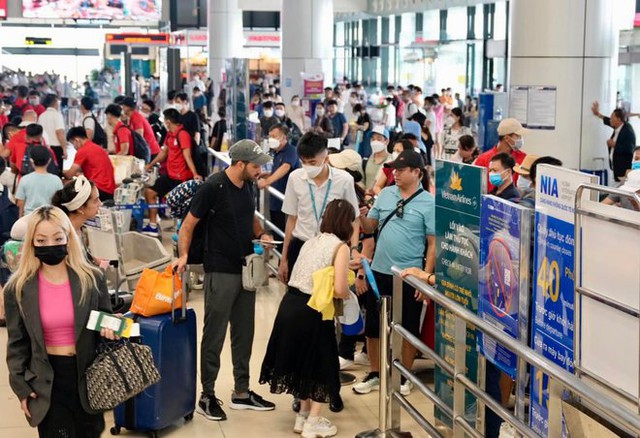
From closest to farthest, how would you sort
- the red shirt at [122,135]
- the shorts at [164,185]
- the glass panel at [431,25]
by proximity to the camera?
the shorts at [164,185] < the red shirt at [122,135] < the glass panel at [431,25]

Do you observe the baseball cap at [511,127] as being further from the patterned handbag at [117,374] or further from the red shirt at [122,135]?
the red shirt at [122,135]

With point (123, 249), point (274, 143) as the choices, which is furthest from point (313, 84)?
point (123, 249)

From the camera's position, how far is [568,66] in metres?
10.3

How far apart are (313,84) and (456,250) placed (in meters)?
18.3

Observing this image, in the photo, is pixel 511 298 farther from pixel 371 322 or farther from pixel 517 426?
pixel 371 322

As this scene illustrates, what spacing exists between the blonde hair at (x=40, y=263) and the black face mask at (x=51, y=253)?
37 mm

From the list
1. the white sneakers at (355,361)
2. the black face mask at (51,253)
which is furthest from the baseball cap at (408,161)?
the black face mask at (51,253)

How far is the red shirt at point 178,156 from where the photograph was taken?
13380mm

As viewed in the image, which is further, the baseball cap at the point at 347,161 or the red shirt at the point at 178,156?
the red shirt at the point at 178,156

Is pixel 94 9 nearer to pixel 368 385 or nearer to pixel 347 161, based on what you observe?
pixel 347 161

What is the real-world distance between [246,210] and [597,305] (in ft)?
11.6

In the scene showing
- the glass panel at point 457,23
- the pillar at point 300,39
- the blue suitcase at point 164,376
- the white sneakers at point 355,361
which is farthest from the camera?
the glass panel at point 457,23

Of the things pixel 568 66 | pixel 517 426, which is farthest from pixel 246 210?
pixel 568 66

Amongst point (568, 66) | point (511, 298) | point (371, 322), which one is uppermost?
point (568, 66)
